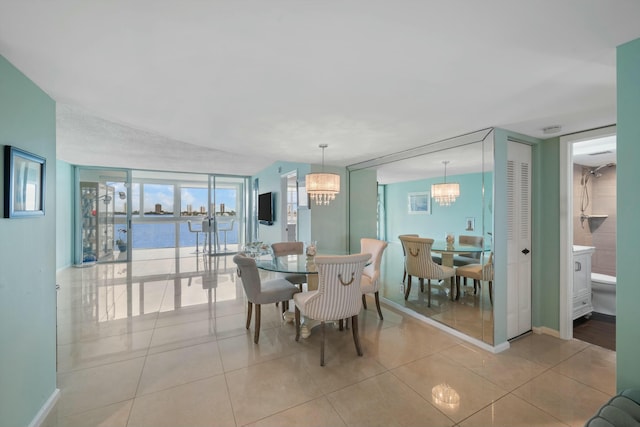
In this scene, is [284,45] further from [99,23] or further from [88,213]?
[88,213]

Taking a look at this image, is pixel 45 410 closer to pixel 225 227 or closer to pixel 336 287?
pixel 336 287

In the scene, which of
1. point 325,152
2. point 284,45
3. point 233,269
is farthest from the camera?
point 233,269

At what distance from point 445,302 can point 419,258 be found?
61 cm

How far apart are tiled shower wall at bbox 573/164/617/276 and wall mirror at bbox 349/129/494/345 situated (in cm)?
248

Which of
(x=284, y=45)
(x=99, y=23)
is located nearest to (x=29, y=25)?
(x=99, y=23)

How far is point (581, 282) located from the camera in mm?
3367

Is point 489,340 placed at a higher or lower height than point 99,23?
lower

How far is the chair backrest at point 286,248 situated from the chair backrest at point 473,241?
221cm

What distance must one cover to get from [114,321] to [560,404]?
14.5 feet

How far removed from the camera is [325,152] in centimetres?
367

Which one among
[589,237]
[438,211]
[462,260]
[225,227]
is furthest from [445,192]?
[225,227]

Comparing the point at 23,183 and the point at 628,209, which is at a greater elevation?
the point at 23,183

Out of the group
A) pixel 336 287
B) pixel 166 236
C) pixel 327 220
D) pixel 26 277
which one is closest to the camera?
pixel 26 277

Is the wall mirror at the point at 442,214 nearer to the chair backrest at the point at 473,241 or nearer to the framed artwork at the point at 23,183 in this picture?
the chair backrest at the point at 473,241
